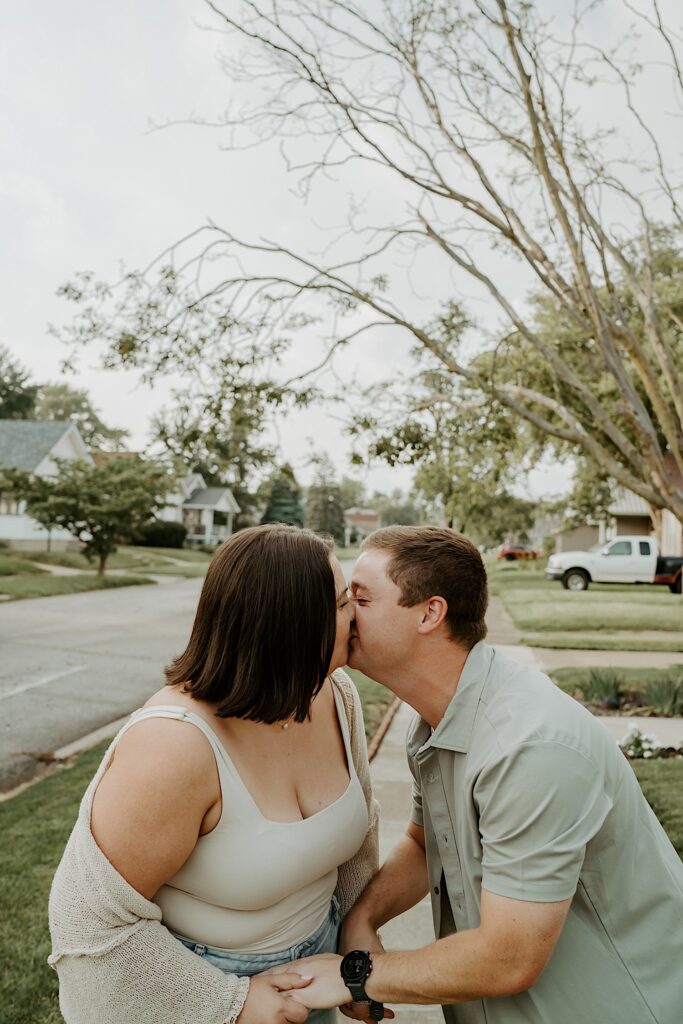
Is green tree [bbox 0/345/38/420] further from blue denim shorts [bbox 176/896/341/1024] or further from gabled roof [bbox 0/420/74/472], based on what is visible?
blue denim shorts [bbox 176/896/341/1024]

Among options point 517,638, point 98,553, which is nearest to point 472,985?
point 517,638

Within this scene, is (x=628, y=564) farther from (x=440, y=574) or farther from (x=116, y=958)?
(x=116, y=958)

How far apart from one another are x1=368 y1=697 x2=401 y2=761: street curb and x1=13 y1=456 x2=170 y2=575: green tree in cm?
2173

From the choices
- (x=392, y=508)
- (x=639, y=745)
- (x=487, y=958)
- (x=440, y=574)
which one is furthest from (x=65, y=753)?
(x=392, y=508)

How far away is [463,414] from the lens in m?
8.07

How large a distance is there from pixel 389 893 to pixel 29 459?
1835 inches

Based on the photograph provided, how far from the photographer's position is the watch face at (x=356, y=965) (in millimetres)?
2090

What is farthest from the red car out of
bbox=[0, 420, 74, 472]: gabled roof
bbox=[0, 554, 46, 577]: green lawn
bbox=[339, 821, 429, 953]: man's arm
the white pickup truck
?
bbox=[339, 821, 429, 953]: man's arm

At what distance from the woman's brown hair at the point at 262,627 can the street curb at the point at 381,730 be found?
567 cm

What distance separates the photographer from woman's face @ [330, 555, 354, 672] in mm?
2217

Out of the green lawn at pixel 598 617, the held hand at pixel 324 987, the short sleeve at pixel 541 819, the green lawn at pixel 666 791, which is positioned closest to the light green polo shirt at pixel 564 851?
the short sleeve at pixel 541 819

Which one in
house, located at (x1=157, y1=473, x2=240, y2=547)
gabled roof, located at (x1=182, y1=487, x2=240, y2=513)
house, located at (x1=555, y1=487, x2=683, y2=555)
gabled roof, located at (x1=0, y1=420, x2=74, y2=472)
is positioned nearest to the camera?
house, located at (x1=555, y1=487, x2=683, y2=555)

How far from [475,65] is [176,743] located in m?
6.32

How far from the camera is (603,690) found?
412 inches
